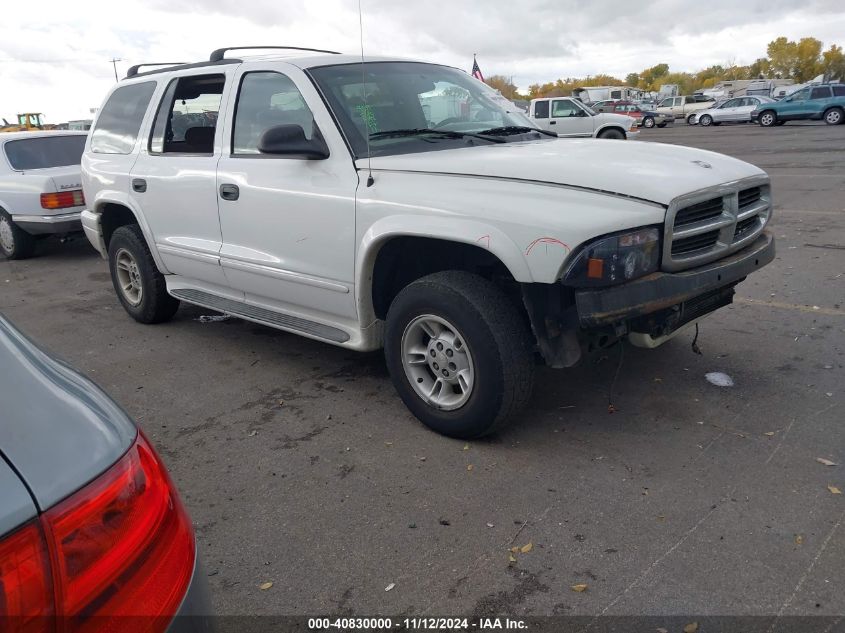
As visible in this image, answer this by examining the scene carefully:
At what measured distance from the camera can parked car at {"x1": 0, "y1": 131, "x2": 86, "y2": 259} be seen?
894cm

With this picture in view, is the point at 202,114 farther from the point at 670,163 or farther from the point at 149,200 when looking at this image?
the point at 670,163

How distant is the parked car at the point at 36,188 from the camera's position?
8.94 m

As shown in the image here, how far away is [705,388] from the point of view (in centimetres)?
419

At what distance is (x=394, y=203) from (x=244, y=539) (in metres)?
1.75

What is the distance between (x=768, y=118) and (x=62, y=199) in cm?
3423

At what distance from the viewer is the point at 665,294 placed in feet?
10.6

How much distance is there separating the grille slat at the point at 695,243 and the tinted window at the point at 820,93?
35.1 metres

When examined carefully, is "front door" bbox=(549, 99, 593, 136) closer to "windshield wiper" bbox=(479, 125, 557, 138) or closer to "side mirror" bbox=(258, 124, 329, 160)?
"windshield wiper" bbox=(479, 125, 557, 138)

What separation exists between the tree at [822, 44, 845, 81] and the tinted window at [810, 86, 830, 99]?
70030 mm

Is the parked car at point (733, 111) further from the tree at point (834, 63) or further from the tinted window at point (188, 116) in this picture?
the tree at point (834, 63)

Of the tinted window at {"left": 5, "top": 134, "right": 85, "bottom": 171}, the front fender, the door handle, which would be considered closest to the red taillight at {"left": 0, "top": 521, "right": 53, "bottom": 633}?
the door handle

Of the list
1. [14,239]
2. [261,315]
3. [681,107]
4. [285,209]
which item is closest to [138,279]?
[261,315]

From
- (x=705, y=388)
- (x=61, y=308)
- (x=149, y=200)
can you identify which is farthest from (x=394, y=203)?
(x=61, y=308)

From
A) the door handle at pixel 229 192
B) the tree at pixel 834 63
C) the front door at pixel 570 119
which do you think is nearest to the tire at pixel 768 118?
the front door at pixel 570 119
